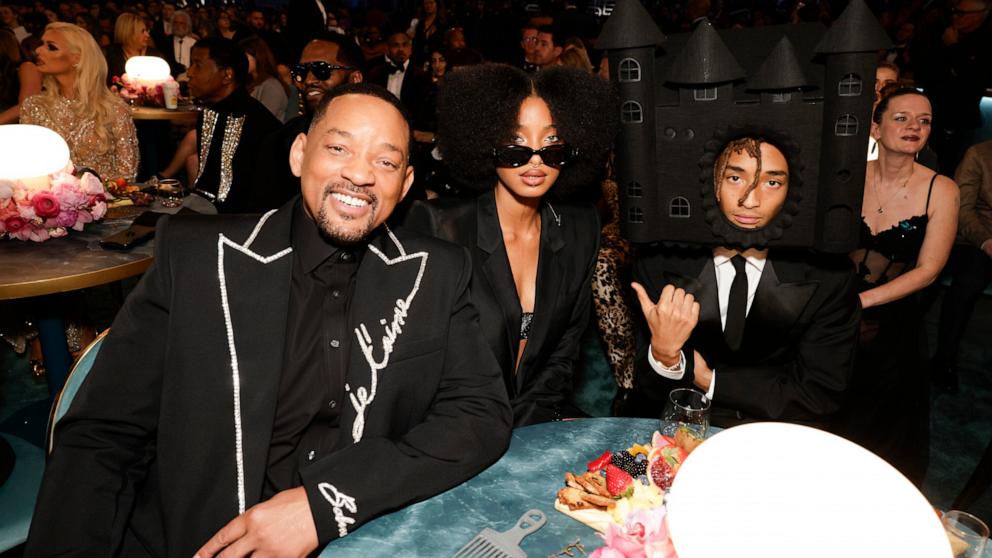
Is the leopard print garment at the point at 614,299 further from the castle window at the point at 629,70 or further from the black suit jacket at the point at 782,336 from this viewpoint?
the castle window at the point at 629,70

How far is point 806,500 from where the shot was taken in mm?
862

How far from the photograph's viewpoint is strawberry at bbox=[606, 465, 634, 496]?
1.52m

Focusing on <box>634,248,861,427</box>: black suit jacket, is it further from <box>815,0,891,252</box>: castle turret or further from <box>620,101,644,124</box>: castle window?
<box>620,101,644,124</box>: castle window

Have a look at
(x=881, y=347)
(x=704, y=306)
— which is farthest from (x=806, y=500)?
(x=881, y=347)

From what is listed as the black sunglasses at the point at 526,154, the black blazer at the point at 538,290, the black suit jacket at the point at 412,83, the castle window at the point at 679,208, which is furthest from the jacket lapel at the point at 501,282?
the black suit jacket at the point at 412,83

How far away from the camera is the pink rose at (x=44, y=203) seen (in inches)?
118

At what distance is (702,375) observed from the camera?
2.35m

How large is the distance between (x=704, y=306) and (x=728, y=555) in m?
1.54

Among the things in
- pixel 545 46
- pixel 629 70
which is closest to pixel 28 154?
pixel 629 70

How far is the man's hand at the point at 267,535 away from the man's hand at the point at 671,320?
1228mm

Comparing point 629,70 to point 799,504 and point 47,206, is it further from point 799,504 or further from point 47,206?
point 47,206

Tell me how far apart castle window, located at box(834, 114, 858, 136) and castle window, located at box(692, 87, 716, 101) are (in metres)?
0.33

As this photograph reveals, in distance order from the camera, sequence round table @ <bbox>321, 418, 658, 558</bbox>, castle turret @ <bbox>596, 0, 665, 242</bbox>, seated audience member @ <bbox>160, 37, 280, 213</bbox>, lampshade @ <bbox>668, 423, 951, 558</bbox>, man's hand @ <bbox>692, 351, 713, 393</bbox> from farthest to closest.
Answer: seated audience member @ <bbox>160, 37, 280, 213</bbox> < man's hand @ <bbox>692, 351, 713, 393</bbox> < castle turret @ <bbox>596, 0, 665, 242</bbox> < round table @ <bbox>321, 418, 658, 558</bbox> < lampshade @ <bbox>668, 423, 951, 558</bbox>

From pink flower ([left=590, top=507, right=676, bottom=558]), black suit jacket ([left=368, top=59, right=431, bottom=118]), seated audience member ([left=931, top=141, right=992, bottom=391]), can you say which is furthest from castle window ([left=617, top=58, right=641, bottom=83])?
black suit jacket ([left=368, top=59, right=431, bottom=118])
